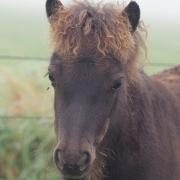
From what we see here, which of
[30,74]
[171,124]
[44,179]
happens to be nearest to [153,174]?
[171,124]

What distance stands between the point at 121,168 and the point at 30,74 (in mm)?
2527

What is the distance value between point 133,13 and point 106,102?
578 mm

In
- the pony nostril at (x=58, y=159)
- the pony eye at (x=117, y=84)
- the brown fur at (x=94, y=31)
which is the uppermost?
the brown fur at (x=94, y=31)

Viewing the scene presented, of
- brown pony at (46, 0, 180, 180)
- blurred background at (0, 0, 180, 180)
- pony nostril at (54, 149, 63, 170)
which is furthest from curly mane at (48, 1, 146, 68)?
blurred background at (0, 0, 180, 180)

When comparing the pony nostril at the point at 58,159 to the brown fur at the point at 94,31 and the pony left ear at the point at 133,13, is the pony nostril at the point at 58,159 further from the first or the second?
the pony left ear at the point at 133,13

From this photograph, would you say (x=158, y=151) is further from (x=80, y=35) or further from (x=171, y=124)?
(x=80, y=35)

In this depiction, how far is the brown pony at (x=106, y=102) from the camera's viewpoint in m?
3.47

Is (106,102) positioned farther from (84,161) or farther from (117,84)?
(84,161)

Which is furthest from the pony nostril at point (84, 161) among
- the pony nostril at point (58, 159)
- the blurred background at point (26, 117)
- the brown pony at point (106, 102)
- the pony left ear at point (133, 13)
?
the blurred background at point (26, 117)

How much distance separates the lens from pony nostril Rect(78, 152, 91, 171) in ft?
11.0

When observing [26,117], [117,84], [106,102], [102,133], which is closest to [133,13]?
[117,84]

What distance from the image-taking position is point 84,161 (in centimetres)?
336

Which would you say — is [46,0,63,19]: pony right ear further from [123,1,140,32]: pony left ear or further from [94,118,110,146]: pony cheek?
[94,118,110,146]: pony cheek

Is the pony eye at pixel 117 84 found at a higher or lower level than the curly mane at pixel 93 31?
lower
